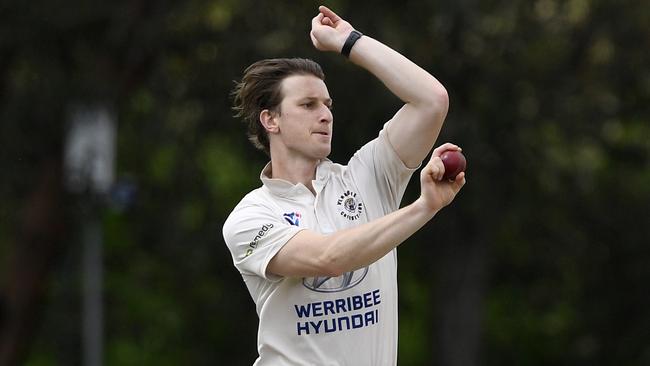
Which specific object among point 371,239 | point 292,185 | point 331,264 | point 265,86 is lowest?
point 331,264

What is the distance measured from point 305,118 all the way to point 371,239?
838 mm

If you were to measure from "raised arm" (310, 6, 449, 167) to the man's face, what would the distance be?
0.82 ft

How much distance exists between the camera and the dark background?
56.5ft

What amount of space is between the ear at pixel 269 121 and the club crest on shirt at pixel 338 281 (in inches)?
27.1

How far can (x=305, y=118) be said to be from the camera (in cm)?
584

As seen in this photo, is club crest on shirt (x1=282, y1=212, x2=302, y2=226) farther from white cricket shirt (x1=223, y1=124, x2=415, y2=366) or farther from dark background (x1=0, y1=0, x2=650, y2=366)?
dark background (x1=0, y1=0, x2=650, y2=366)

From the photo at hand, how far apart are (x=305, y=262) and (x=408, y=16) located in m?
12.3

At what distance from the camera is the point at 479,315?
67.4 ft

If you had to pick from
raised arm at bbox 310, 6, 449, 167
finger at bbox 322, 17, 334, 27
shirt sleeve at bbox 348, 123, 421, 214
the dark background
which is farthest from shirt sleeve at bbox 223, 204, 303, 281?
the dark background

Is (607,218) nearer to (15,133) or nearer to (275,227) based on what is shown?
(15,133)

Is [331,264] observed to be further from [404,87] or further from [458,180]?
[404,87]

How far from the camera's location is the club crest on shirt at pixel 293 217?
5.69 metres

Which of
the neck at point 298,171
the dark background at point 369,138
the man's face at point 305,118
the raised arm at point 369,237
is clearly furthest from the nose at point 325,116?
the dark background at point 369,138

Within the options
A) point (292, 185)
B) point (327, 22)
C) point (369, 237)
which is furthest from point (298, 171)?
point (369, 237)
